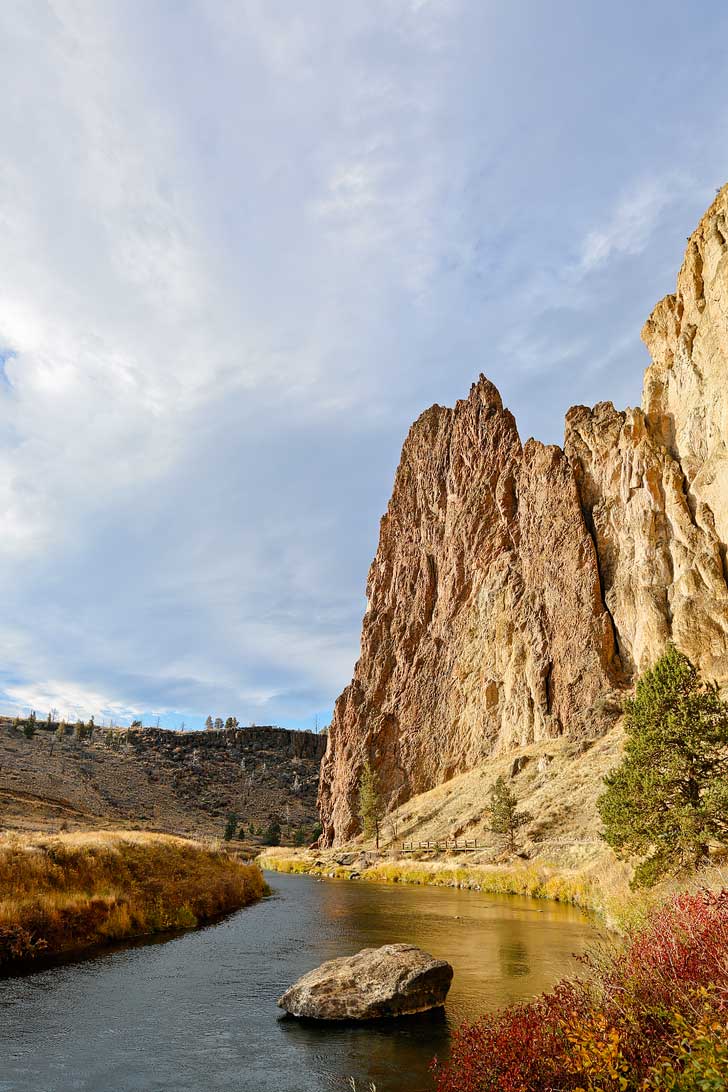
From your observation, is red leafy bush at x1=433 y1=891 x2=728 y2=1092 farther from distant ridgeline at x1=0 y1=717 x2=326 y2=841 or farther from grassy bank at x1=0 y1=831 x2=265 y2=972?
distant ridgeline at x1=0 y1=717 x2=326 y2=841

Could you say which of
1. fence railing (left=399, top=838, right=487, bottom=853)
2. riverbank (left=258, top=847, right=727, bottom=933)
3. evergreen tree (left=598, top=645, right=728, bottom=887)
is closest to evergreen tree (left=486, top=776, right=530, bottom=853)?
riverbank (left=258, top=847, right=727, bottom=933)

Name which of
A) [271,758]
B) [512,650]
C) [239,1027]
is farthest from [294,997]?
[271,758]

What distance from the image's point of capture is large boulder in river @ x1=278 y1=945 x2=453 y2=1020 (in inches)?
611

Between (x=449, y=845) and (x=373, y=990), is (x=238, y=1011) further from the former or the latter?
(x=449, y=845)

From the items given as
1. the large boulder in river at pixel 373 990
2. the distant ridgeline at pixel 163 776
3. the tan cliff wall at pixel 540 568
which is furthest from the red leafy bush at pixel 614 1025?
the distant ridgeline at pixel 163 776

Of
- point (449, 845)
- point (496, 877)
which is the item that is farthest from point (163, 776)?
point (496, 877)

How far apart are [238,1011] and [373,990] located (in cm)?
341

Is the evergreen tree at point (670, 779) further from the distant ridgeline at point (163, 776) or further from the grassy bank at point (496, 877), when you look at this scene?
the distant ridgeline at point (163, 776)

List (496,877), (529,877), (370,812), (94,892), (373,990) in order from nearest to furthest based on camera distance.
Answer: (373,990) < (94,892) < (529,877) < (496,877) < (370,812)

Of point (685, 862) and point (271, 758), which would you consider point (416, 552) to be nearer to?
point (271, 758)

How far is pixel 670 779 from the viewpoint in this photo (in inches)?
922

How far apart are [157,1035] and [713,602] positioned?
211ft

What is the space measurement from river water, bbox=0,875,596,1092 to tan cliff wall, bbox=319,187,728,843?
47.1m

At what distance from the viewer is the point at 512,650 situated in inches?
3691
